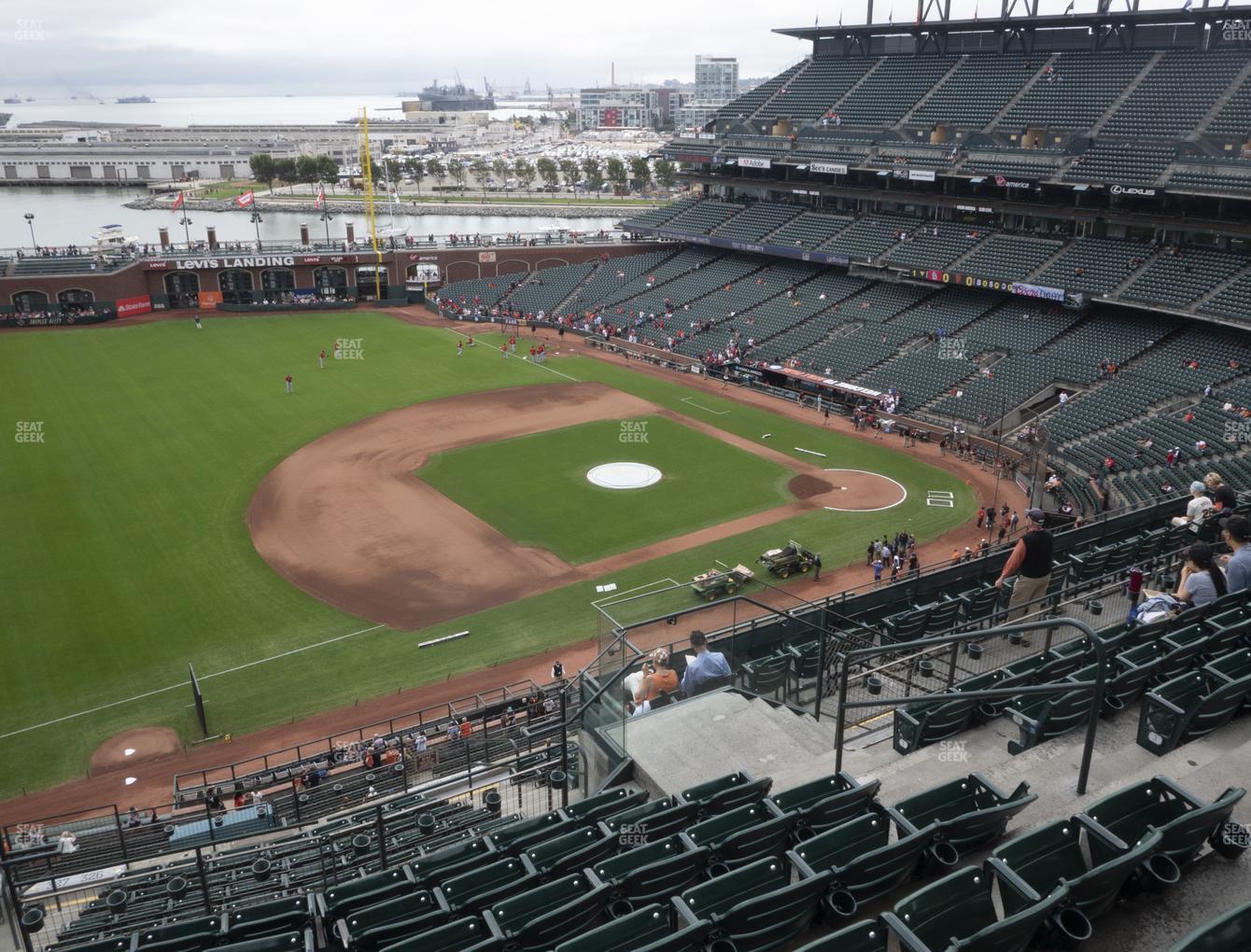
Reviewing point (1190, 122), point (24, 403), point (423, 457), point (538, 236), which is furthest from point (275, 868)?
point (538, 236)

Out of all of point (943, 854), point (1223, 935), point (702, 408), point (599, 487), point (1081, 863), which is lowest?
point (599, 487)

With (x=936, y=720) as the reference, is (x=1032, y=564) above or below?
above

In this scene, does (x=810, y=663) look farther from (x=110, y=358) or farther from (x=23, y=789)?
(x=110, y=358)

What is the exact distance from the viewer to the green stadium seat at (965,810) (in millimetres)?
8875

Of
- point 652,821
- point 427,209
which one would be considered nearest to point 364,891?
point 652,821

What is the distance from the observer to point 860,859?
8.27 meters

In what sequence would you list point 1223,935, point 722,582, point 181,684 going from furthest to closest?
point 181,684 < point 722,582 < point 1223,935

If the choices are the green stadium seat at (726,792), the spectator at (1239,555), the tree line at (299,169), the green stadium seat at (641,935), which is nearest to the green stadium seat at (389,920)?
the green stadium seat at (641,935)

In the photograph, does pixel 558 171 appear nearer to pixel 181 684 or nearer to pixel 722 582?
pixel 181 684

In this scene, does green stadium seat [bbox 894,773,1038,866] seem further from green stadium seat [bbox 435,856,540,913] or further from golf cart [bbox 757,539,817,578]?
golf cart [bbox 757,539,817,578]

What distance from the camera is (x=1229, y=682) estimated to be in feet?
35.8

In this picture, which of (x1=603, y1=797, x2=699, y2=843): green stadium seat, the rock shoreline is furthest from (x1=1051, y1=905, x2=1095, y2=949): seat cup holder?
the rock shoreline

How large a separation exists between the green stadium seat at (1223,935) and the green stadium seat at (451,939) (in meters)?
5.52

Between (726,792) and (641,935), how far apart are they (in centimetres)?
305
